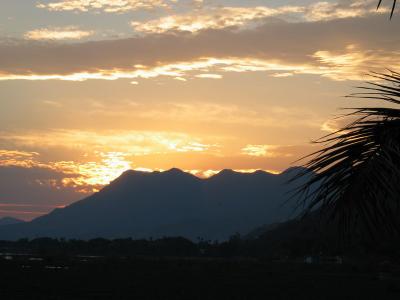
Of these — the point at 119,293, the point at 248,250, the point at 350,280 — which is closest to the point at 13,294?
the point at 119,293

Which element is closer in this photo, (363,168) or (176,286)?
(363,168)

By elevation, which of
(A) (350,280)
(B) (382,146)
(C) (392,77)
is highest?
(C) (392,77)

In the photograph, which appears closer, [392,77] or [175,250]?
[392,77]

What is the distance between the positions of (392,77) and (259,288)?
38.1 m

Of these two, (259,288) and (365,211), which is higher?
(365,211)

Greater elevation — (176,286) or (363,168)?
(363,168)

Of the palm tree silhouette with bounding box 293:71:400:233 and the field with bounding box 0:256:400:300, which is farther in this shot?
the field with bounding box 0:256:400:300

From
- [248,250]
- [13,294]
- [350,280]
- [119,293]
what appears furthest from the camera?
[248,250]

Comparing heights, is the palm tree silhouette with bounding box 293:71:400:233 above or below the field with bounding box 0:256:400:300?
above

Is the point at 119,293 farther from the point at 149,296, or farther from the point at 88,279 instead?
the point at 88,279

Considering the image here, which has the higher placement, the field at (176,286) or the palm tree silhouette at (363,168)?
the palm tree silhouette at (363,168)

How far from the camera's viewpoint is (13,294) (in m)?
32.8

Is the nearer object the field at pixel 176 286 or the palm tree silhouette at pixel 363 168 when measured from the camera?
the palm tree silhouette at pixel 363 168

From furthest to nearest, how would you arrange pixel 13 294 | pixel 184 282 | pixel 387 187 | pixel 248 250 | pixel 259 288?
1. pixel 248 250
2. pixel 184 282
3. pixel 259 288
4. pixel 13 294
5. pixel 387 187
